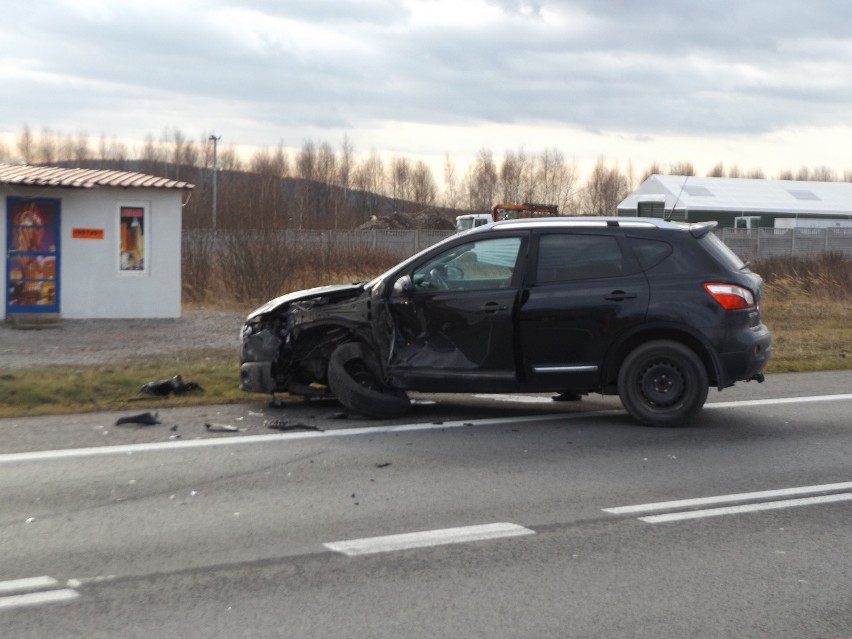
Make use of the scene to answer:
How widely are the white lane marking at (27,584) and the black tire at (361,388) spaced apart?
491 cm

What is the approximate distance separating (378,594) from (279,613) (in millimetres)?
527

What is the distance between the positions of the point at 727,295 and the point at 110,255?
12.4 m

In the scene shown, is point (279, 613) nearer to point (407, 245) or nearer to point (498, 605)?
point (498, 605)

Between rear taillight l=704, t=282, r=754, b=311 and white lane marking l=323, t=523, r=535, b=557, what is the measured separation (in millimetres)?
4050

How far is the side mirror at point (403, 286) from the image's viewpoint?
392 inches

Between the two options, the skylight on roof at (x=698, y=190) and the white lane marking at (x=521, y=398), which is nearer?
the white lane marking at (x=521, y=398)

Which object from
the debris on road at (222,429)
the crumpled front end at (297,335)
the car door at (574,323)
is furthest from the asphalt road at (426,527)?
the car door at (574,323)

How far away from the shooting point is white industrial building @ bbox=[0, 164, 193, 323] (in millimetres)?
18172

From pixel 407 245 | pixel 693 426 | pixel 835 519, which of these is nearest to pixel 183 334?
pixel 693 426

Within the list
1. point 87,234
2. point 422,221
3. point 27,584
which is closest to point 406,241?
point 87,234

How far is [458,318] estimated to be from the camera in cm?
988

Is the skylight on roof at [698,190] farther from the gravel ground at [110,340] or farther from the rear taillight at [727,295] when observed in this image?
the rear taillight at [727,295]

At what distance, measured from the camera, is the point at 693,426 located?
9.99 m

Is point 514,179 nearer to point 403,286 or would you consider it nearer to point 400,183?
point 400,183
